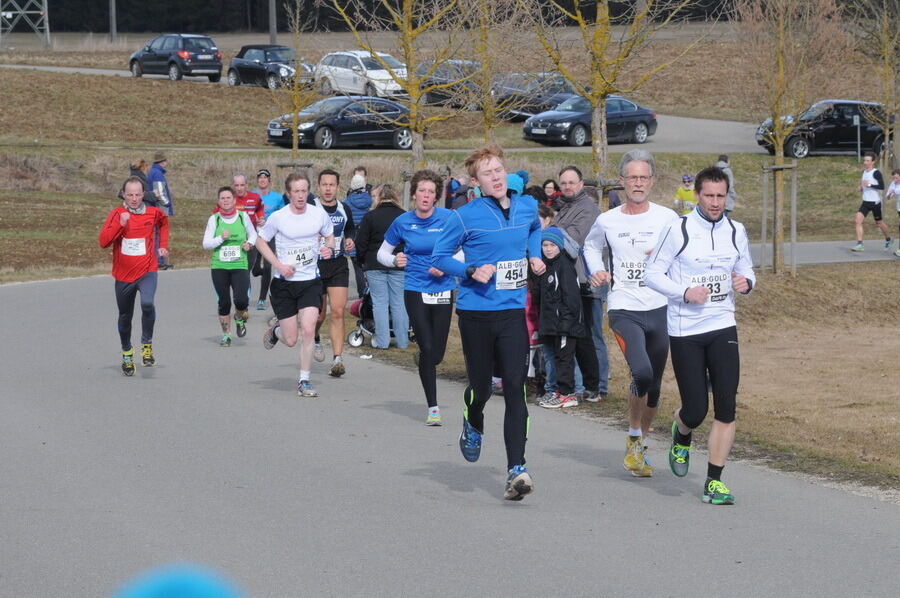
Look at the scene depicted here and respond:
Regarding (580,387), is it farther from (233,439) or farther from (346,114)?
(346,114)

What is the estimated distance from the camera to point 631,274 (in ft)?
29.1

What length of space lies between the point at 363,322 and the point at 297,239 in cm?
412

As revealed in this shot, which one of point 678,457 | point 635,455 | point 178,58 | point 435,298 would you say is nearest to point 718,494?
point 678,457

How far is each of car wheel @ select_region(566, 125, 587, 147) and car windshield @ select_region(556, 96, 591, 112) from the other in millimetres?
1018

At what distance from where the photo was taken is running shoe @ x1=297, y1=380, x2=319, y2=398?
12445mm

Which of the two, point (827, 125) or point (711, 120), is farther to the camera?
point (711, 120)

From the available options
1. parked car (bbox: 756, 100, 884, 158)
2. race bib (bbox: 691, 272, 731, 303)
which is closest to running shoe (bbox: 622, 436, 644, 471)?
race bib (bbox: 691, 272, 731, 303)

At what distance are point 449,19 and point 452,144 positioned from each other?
18673 mm

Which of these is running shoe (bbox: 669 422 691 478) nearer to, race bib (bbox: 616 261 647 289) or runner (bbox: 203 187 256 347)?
race bib (bbox: 616 261 647 289)

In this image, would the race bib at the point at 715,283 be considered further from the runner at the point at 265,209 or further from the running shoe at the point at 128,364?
the runner at the point at 265,209

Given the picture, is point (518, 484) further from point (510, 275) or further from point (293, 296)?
point (293, 296)

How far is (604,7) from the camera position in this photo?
1727 cm

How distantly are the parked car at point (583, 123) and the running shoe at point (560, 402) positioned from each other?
29563 mm

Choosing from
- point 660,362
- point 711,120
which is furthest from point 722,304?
point 711,120
